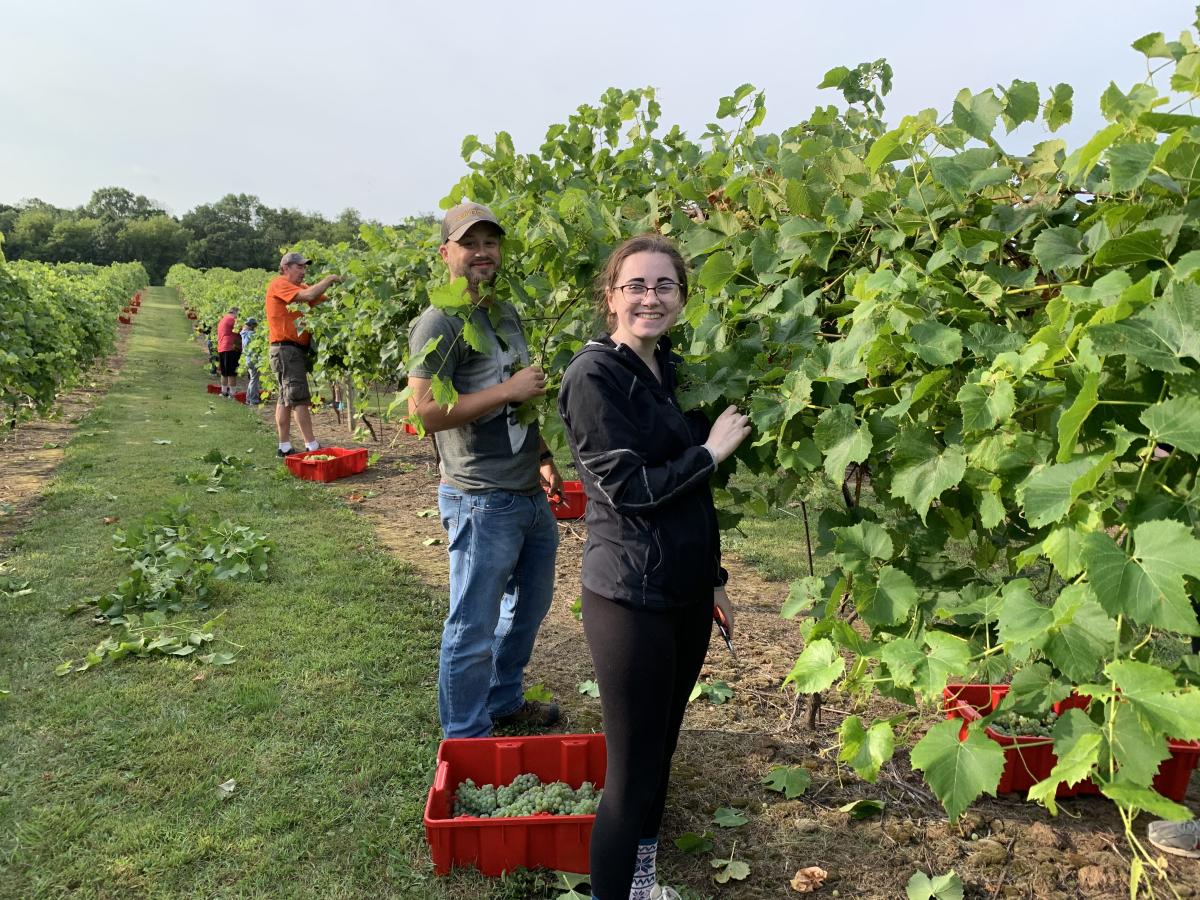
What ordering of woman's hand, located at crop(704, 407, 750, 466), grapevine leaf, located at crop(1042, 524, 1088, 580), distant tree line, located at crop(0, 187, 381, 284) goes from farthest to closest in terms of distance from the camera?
distant tree line, located at crop(0, 187, 381, 284) < woman's hand, located at crop(704, 407, 750, 466) < grapevine leaf, located at crop(1042, 524, 1088, 580)

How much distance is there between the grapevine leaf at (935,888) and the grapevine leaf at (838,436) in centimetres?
144

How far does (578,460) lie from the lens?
193cm

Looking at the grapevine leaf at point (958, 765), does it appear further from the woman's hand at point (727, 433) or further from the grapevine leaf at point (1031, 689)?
the woman's hand at point (727, 433)

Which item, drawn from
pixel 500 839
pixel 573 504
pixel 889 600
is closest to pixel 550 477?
pixel 500 839

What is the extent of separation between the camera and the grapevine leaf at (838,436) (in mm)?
1666

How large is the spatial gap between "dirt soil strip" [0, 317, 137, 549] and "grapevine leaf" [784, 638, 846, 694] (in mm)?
6266

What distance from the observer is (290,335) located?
331 inches

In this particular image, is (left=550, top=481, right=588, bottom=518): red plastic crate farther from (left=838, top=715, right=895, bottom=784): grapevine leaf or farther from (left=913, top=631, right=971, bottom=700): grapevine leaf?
(left=913, top=631, right=971, bottom=700): grapevine leaf

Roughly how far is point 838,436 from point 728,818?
1.66 m

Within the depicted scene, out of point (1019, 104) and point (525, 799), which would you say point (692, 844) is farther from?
point (1019, 104)


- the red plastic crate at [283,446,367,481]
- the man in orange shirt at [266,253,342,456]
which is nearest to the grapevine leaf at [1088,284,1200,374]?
the red plastic crate at [283,446,367,481]

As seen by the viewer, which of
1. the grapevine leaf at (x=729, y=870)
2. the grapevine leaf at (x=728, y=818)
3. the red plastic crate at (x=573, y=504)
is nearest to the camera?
the grapevine leaf at (x=729, y=870)

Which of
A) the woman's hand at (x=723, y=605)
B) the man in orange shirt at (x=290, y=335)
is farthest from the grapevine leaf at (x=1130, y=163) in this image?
the man in orange shirt at (x=290, y=335)

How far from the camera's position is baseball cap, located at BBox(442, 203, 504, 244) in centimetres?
263
